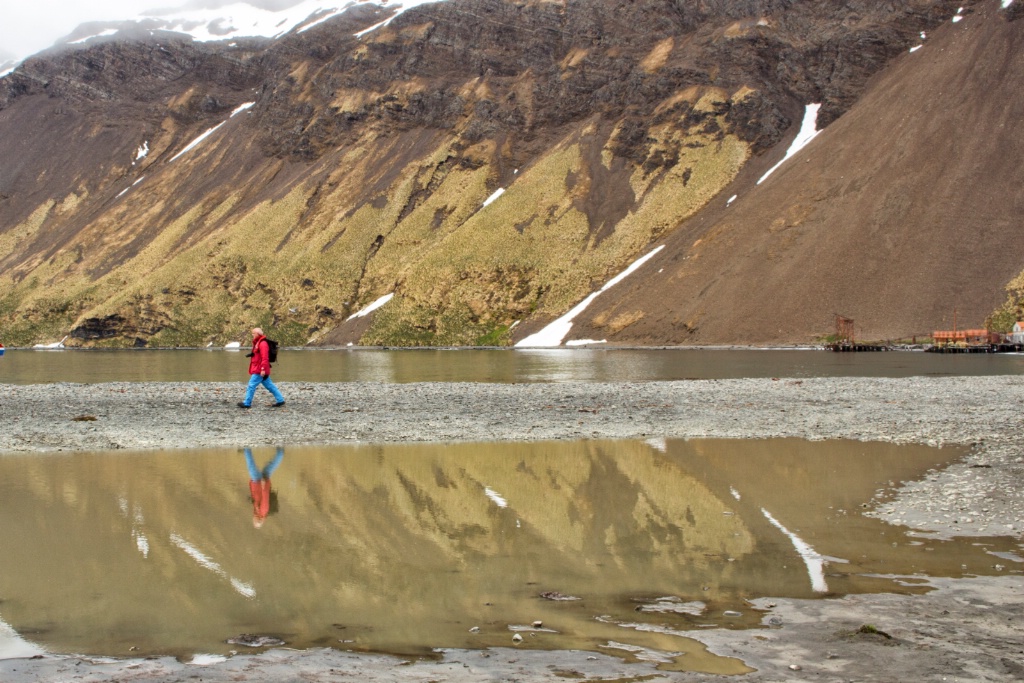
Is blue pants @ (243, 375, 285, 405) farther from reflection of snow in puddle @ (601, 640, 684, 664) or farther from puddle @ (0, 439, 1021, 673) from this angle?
reflection of snow in puddle @ (601, 640, 684, 664)

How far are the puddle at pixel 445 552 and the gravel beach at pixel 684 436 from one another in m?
0.42

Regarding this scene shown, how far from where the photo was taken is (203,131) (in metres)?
158

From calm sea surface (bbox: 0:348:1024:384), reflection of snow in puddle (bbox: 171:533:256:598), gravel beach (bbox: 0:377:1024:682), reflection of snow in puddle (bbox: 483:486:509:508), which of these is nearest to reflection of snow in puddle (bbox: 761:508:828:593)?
gravel beach (bbox: 0:377:1024:682)

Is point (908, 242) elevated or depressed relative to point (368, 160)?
depressed

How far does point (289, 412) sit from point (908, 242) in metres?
67.9

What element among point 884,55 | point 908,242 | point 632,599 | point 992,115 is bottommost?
point 632,599

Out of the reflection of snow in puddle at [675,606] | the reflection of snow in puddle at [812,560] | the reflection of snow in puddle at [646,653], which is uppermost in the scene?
the reflection of snow in puddle at [812,560]

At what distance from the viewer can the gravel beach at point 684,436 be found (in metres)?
7.50

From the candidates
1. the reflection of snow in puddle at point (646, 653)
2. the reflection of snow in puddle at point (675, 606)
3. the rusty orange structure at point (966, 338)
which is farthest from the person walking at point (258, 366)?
the rusty orange structure at point (966, 338)

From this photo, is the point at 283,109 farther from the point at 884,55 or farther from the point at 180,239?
the point at 884,55

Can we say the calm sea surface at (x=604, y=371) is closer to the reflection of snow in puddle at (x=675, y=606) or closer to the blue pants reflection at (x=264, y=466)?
the blue pants reflection at (x=264, y=466)

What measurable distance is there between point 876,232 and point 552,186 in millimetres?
38155

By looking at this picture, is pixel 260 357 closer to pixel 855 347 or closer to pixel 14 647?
pixel 14 647

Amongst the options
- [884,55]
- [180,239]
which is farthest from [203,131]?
[884,55]
